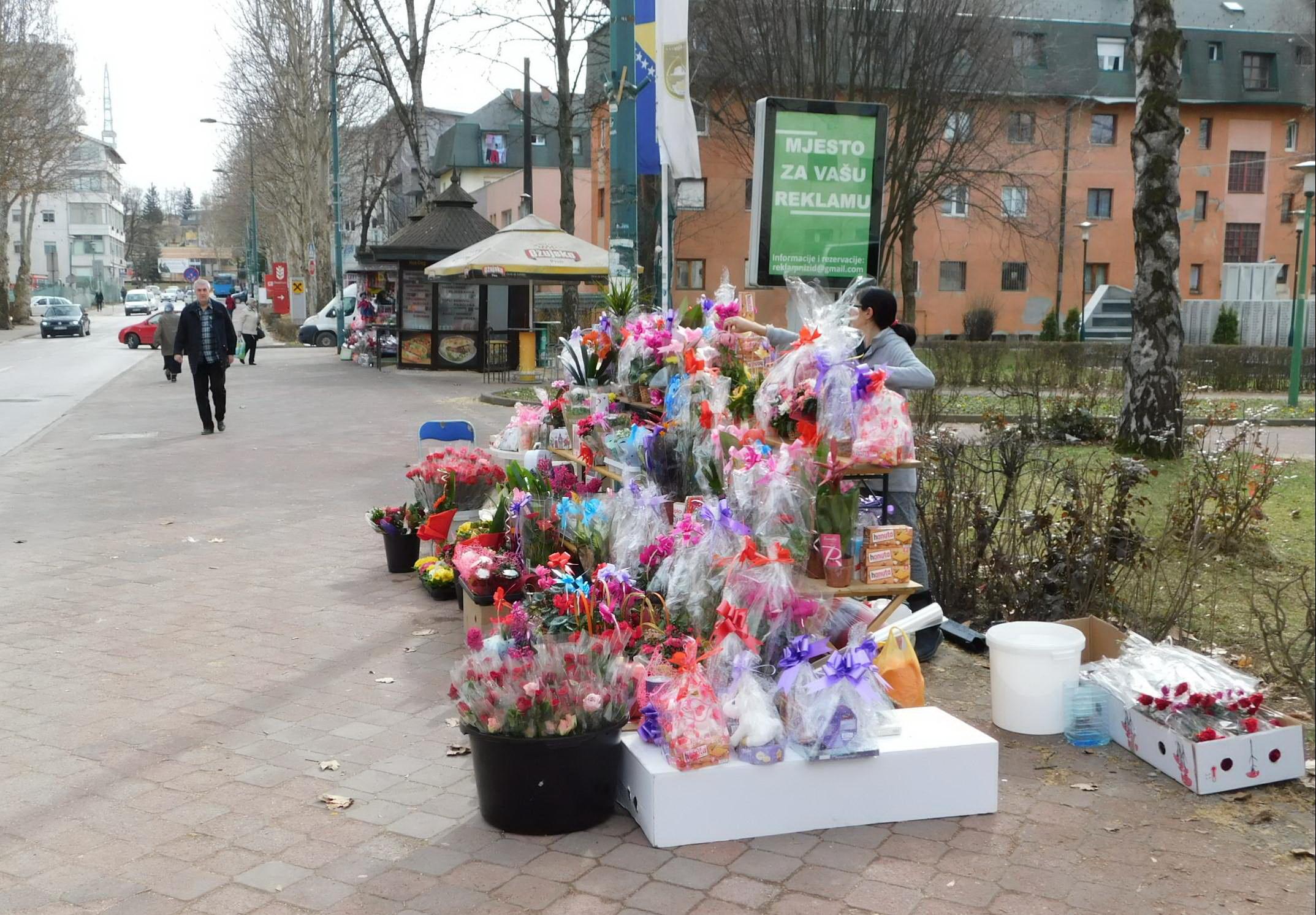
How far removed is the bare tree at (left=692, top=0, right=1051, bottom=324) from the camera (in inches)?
1093

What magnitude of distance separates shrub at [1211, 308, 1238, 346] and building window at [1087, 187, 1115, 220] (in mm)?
13148

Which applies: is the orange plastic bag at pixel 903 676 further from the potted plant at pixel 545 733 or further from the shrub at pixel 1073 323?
the shrub at pixel 1073 323

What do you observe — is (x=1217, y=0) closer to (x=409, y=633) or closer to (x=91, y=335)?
(x=91, y=335)

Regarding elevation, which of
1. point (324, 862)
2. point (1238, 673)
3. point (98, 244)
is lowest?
point (324, 862)

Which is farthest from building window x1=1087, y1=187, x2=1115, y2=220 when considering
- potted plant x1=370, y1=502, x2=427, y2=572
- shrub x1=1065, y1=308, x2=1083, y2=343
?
potted plant x1=370, y1=502, x2=427, y2=572

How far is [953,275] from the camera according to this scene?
47.6m

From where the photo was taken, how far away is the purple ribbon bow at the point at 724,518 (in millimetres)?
4738

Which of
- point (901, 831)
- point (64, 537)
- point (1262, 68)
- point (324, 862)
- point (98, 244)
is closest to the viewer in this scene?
point (324, 862)

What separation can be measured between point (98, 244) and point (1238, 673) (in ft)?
435

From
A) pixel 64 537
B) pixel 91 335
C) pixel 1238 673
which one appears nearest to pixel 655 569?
pixel 1238 673

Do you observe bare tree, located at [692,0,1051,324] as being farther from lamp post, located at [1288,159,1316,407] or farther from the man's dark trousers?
the man's dark trousers

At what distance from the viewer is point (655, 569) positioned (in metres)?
5.38

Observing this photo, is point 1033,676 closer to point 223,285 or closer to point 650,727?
point 650,727

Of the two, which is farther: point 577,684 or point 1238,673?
point 1238,673
